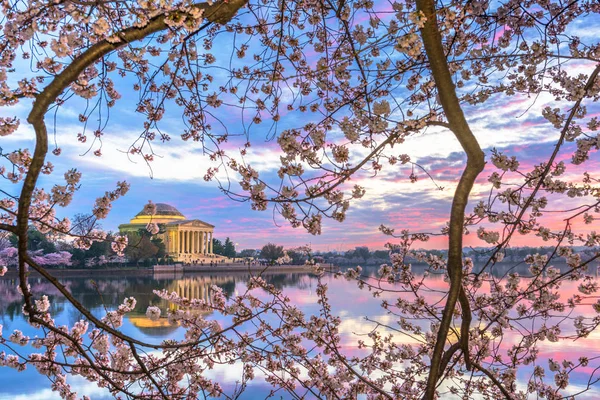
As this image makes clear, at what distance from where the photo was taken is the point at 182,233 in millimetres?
75938

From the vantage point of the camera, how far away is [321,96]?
462 cm

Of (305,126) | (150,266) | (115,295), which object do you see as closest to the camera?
(305,126)

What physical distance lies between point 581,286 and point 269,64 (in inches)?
122

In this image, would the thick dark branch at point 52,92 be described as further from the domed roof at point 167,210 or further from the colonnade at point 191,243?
the domed roof at point 167,210

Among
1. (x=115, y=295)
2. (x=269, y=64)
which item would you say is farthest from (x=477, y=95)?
(x=115, y=295)

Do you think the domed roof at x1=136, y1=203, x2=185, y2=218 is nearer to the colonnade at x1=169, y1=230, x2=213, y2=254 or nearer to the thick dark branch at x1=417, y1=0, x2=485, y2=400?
the colonnade at x1=169, y1=230, x2=213, y2=254

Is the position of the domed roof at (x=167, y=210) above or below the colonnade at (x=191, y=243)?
above

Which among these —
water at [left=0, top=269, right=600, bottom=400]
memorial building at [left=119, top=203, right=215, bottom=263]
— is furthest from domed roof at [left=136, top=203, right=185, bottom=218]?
water at [left=0, top=269, right=600, bottom=400]

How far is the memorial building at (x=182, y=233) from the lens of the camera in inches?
2906

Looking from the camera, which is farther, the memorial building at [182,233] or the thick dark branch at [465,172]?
the memorial building at [182,233]

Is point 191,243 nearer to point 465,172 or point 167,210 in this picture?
point 167,210

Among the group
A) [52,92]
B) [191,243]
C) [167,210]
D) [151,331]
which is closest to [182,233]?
[191,243]

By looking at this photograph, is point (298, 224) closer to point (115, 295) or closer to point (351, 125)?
point (351, 125)

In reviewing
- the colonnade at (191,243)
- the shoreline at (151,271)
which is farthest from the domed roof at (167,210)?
the shoreline at (151,271)
